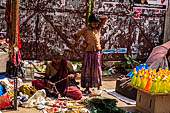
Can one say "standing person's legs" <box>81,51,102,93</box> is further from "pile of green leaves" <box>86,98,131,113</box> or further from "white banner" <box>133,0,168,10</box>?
"white banner" <box>133,0,168,10</box>

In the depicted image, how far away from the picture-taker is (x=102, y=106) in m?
6.41

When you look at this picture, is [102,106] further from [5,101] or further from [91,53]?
[5,101]

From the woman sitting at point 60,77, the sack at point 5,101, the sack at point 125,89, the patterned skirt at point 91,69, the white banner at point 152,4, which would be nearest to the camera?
the sack at point 5,101

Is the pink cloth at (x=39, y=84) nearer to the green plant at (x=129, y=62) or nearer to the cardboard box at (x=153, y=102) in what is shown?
the cardboard box at (x=153, y=102)

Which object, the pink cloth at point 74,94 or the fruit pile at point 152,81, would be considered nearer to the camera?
the fruit pile at point 152,81

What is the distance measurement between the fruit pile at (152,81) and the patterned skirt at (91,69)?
1350mm

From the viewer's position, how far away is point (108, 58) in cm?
1016

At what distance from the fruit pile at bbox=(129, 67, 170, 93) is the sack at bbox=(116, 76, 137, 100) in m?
0.85

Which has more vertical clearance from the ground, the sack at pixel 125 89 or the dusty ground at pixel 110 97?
the sack at pixel 125 89

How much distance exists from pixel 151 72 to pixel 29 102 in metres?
2.64

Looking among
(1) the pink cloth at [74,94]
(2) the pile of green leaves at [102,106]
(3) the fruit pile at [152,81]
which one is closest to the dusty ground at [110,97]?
(2) the pile of green leaves at [102,106]

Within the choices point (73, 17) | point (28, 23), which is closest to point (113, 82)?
point (73, 17)

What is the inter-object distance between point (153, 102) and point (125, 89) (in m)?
1.43

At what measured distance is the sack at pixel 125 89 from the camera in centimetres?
731
